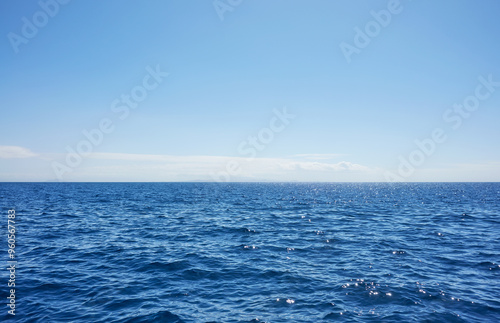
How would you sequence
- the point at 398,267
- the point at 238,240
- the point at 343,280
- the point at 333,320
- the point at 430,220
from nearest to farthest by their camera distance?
the point at 333,320, the point at 343,280, the point at 398,267, the point at 238,240, the point at 430,220

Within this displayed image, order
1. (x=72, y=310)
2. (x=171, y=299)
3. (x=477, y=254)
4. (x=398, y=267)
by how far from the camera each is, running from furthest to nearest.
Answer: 1. (x=477, y=254)
2. (x=398, y=267)
3. (x=171, y=299)
4. (x=72, y=310)

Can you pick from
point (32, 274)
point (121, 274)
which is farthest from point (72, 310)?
point (32, 274)

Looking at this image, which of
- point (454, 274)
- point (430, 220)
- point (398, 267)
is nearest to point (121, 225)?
point (398, 267)

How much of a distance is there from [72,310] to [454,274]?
20.3 m

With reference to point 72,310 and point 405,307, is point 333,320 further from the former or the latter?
point 72,310

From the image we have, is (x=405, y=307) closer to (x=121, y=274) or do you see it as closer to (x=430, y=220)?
(x=121, y=274)

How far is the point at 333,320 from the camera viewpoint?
10438 millimetres

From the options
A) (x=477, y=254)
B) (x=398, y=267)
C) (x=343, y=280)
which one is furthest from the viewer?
(x=477, y=254)

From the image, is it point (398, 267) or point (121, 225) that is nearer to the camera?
point (398, 267)

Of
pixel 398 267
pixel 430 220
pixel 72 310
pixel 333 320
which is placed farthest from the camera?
pixel 430 220

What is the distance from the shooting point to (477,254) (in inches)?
734

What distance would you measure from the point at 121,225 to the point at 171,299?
2057cm

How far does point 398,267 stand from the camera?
53.4ft

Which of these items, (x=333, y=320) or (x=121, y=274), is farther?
(x=121, y=274)
